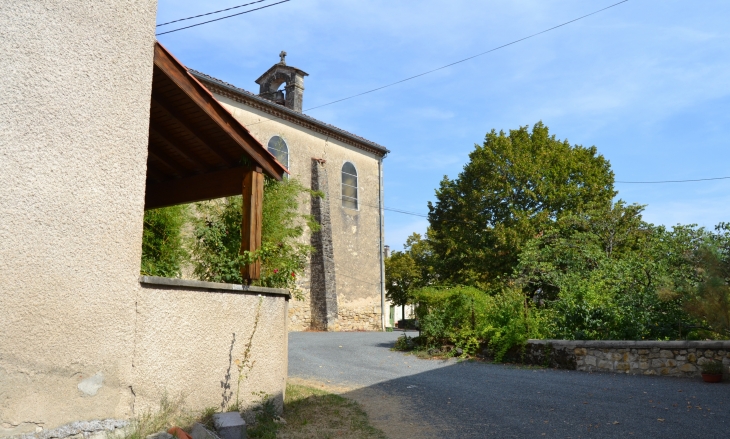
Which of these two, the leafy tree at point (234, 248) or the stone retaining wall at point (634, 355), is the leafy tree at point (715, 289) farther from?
the leafy tree at point (234, 248)

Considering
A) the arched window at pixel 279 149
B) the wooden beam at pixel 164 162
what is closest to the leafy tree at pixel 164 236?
the wooden beam at pixel 164 162

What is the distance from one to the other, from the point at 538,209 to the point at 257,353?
21194 millimetres

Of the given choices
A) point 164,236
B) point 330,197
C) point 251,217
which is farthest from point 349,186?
point 251,217

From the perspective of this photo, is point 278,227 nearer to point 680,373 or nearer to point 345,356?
point 345,356

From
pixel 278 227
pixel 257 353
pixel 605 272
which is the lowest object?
pixel 257 353

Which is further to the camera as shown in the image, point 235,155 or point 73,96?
point 235,155

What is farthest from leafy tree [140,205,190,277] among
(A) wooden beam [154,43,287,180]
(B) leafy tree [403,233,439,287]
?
(B) leafy tree [403,233,439,287]

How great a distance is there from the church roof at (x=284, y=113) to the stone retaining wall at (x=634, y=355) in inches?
483

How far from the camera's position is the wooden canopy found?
222 inches

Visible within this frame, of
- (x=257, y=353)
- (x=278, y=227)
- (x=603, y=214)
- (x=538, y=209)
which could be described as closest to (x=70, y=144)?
(x=257, y=353)

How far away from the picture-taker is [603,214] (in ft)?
55.1

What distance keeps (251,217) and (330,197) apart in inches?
607

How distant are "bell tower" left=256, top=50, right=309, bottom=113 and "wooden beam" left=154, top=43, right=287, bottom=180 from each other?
16.1 meters

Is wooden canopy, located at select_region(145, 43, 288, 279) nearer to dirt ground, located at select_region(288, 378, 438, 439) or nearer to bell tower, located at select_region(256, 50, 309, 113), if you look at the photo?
dirt ground, located at select_region(288, 378, 438, 439)
